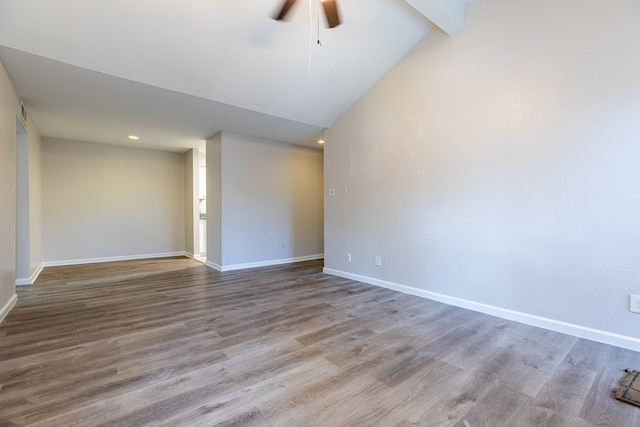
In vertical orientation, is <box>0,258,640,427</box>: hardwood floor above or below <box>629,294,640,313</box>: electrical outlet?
below

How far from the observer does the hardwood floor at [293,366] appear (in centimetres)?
155

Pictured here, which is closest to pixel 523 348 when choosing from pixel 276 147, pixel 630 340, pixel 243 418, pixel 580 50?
pixel 630 340

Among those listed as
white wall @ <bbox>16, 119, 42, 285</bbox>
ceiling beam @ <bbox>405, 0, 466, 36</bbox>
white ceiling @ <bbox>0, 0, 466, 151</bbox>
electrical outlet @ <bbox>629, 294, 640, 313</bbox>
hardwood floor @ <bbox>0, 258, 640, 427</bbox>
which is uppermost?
ceiling beam @ <bbox>405, 0, 466, 36</bbox>

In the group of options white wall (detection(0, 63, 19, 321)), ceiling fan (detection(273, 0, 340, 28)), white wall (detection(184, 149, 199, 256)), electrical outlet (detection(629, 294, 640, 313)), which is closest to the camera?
electrical outlet (detection(629, 294, 640, 313))

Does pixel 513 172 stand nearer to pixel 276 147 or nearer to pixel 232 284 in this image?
pixel 232 284

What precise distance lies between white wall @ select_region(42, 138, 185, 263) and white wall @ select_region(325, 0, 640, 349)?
501cm

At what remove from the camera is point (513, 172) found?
2887 mm

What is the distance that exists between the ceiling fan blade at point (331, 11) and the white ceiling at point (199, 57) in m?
0.41

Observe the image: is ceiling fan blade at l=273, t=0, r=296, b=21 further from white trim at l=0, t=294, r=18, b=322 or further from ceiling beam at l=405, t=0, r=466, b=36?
white trim at l=0, t=294, r=18, b=322

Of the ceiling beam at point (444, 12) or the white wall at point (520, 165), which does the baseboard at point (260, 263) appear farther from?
the ceiling beam at point (444, 12)

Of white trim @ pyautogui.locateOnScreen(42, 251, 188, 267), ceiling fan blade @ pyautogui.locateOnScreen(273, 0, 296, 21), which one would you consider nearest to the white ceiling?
ceiling fan blade @ pyautogui.locateOnScreen(273, 0, 296, 21)

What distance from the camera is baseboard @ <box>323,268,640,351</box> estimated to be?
2.35m

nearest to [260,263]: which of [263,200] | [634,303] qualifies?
[263,200]

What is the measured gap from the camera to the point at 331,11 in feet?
8.18
